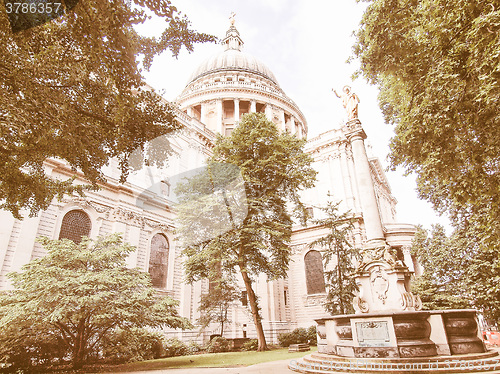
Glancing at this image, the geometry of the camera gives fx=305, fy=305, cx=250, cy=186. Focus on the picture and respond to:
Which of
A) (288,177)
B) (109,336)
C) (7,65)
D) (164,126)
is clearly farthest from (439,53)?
(109,336)

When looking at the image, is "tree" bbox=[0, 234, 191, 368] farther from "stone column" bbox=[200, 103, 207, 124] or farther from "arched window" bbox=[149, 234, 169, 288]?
"stone column" bbox=[200, 103, 207, 124]

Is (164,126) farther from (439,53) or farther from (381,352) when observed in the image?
(381,352)

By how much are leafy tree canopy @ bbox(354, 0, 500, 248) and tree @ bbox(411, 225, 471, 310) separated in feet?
48.0

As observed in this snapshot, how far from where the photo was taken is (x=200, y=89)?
44.1m

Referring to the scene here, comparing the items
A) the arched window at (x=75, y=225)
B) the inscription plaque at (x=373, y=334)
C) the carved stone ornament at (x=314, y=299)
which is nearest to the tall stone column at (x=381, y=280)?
the inscription plaque at (x=373, y=334)

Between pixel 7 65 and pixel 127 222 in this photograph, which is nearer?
pixel 7 65

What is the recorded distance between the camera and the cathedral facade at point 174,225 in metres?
17.6

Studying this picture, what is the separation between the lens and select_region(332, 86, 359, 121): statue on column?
15060mm

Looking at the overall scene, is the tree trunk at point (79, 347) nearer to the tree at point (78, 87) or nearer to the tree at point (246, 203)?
the tree at point (78, 87)

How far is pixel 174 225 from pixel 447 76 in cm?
2237

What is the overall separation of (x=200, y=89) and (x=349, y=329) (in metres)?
40.9

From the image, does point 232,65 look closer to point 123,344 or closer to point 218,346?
point 218,346

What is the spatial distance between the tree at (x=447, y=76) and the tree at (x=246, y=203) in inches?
330

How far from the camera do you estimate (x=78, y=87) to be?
25.7 ft
